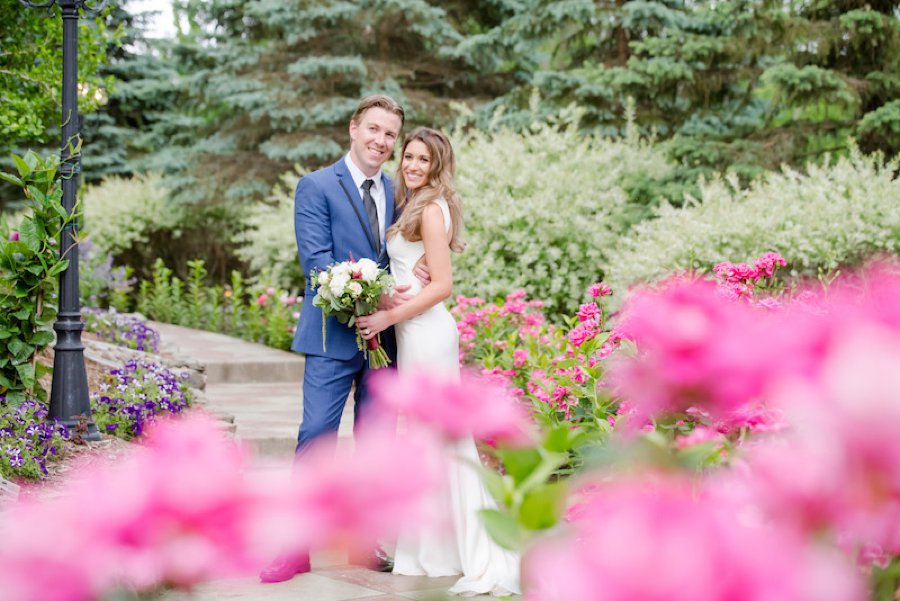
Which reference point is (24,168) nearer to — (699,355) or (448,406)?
(448,406)

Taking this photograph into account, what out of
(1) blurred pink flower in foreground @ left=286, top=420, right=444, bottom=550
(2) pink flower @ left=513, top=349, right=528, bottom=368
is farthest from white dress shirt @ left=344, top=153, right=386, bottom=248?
(1) blurred pink flower in foreground @ left=286, top=420, right=444, bottom=550

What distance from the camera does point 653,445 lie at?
958mm

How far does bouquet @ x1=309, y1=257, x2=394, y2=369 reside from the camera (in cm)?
400

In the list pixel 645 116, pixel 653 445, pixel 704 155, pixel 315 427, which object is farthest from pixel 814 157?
pixel 653 445

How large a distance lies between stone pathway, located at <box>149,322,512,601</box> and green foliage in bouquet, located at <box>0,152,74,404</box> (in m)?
1.31

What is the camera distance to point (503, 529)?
84 centimetres

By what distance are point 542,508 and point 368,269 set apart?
10.7 feet

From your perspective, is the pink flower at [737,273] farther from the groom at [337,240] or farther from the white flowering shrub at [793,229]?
the white flowering shrub at [793,229]

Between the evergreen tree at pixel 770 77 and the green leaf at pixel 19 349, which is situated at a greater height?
the evergreen tree at pixel 770 77

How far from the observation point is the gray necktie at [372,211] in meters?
4.37

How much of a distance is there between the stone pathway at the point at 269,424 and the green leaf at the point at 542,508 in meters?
0.13

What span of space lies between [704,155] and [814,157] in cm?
152

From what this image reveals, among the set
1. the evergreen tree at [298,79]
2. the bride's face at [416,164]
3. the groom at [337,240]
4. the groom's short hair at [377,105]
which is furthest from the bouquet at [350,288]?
the evergreen tree at [298,79]

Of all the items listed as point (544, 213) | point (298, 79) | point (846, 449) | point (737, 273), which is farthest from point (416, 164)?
point (298, 79)
